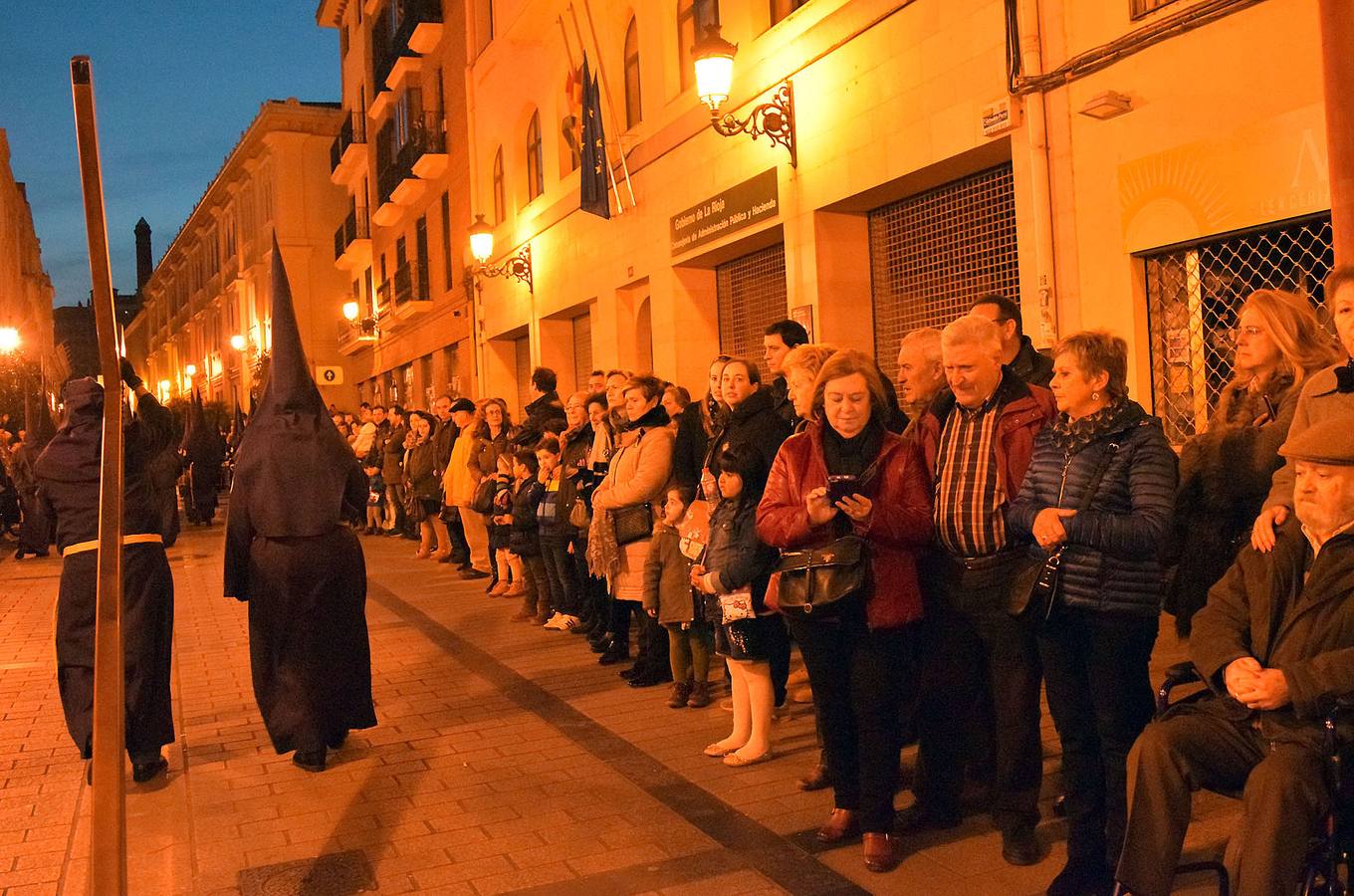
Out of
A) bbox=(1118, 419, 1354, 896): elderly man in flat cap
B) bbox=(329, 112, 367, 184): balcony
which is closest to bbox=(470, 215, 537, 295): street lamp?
bbox=(329, 112, 367, 184): balcony

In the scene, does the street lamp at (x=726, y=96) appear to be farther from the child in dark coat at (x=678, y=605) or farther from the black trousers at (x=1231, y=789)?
the black trousers at (x=1231, y=789)

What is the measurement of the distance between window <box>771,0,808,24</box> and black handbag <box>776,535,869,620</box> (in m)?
9.70

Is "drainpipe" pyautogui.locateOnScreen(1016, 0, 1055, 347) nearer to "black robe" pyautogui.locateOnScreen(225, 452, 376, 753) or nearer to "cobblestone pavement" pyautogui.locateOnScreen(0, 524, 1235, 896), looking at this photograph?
"cobblestone pavement" pyautogui.locateOnScreen(0, 524, 1235, 896)

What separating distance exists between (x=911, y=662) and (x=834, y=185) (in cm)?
790

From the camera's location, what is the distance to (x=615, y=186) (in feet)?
56.9

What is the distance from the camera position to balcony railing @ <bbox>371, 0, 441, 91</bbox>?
87.0ft

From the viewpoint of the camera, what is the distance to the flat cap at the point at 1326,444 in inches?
147

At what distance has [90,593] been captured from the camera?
6.58 meters

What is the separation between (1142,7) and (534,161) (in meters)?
14.6

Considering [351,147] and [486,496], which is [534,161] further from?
[351,147]

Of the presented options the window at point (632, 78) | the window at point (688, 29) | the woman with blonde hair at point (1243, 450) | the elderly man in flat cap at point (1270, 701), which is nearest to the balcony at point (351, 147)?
the window at point (632, 78)

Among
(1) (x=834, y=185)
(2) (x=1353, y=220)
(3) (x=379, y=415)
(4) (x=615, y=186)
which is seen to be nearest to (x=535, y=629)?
(1) (x=834, y=185)

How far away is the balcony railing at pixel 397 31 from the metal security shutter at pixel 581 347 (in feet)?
30.3

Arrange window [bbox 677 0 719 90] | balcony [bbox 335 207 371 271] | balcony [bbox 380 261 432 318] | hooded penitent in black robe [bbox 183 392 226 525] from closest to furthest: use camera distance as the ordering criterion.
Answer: window [bbox 677 0 719 90]
hooded penitent in black robe [bbox 183 392 226 525]
balcony [bbox 380 261 432 318]
balcony [bbox 335 207 371 271]
